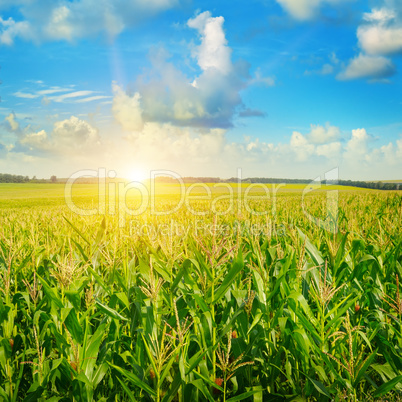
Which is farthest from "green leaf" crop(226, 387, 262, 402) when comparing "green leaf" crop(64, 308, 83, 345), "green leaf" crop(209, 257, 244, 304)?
"green leaf" crop(64, 308, 83, 345)

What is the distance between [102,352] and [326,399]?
1443mm

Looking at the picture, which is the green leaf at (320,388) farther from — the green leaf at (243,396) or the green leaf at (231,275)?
the green leaf at (231,275)

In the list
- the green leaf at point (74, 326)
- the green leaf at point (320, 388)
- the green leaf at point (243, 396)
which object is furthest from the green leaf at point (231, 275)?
the green leaf at point (74, 326)

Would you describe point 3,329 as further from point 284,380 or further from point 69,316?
point 284,380

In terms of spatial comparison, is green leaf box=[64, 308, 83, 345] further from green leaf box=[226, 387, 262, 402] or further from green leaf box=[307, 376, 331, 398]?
green leaf box=[307, 376, 331, 398]

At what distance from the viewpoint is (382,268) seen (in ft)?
10.3

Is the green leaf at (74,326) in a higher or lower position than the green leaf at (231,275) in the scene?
lower

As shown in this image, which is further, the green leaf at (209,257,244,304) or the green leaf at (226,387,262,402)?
the green leaf at (209,257,244,304)

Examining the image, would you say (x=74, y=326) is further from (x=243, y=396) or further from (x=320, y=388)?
(x=320, y=388)

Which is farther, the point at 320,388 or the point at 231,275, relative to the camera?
the point at 231,275

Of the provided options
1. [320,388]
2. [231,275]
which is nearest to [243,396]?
[320,388]

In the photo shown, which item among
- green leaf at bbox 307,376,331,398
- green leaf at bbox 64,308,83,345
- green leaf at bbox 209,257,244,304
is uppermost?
green leaf at bbox 209,257,244,304

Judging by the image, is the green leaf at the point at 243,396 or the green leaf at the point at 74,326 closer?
the green leaf at the point at 243,396

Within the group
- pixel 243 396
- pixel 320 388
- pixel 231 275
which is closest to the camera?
pixel 243 396
